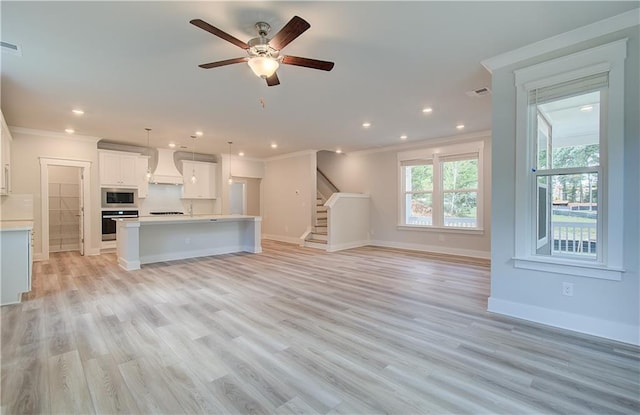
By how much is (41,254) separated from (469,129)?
29.8ft

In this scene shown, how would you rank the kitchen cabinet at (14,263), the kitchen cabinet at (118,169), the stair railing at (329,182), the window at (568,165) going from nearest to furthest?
1. the window at (568,165)
2. the kitchen cabinet at (14,263)
3. the kitchen cabinet at (118,169)
4. the stair railing at (329,182)

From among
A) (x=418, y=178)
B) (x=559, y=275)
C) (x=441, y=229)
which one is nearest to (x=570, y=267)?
(x=559, y=275)

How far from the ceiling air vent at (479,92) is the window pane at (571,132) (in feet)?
3.48

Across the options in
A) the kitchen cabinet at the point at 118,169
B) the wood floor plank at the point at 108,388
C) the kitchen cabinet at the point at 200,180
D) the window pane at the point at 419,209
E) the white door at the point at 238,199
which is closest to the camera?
the wood floor plank at the point at 108,388

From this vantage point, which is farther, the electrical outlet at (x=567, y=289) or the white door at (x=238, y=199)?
the white door at (x=238, y=199)

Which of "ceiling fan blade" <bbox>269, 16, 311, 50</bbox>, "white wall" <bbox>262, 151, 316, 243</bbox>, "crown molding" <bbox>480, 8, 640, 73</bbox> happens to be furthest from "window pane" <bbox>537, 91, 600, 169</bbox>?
"white wall" <bbox>262, 151, 316, 243</bbox>

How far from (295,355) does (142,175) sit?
7124 mm

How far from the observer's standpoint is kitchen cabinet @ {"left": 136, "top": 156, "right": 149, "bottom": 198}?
7547 millimetres

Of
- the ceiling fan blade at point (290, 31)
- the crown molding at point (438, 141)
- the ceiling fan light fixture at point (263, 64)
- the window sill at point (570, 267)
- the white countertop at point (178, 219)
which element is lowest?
the window sill at point (570, 267)

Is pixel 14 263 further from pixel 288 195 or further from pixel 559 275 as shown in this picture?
pixel 288 195

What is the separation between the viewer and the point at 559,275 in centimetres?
278

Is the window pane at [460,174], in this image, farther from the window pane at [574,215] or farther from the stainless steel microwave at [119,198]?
the stainless steel microwave at [119,198]

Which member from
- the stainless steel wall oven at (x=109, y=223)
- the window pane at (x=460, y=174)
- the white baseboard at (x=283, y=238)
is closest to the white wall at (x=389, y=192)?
the window pane at (x=460, y=174)

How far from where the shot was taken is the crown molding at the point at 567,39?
2.41 m
